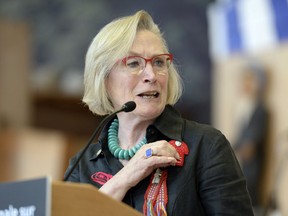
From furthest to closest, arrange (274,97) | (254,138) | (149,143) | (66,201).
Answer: (274,97) < (254,138) < (149,143) < (66,201)

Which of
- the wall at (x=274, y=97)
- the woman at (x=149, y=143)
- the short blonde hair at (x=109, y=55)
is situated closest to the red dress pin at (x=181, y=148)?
the woman at (x=149, y=143)

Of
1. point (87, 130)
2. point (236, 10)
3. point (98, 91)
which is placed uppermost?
point (236, 10)

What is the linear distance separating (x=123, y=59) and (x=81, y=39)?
27.3 feet

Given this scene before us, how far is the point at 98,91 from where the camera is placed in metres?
2.56

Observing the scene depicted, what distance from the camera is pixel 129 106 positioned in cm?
241

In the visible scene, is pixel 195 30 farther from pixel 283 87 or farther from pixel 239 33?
pixel 283 87

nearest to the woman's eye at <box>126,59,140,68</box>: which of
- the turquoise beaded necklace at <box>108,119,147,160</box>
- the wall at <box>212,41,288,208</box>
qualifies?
the turquoise beaded necklace at <box>108,119,147,160</box>

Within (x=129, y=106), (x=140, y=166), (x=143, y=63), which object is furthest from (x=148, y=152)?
(x=143, y=63)

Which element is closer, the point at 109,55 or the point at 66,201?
the point at 66,201

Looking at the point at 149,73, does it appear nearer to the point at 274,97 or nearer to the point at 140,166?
the point at 140,166

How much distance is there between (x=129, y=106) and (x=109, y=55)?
186 millimetres

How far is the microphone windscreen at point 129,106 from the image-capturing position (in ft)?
7.86

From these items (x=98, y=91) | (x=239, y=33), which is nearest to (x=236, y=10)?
(x=239, y=33)

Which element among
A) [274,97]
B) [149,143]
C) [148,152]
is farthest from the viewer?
[274,97]
